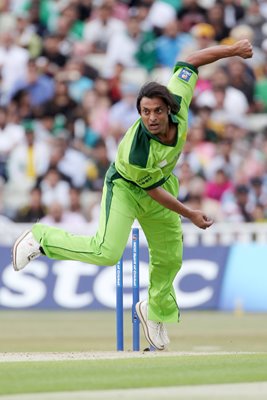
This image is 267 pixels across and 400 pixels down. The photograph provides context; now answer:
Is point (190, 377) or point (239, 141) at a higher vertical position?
point (239, 141)

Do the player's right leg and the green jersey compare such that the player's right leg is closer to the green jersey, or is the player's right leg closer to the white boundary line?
the green jersey

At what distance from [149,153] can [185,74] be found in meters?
0.72

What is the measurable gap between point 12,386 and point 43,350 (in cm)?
385

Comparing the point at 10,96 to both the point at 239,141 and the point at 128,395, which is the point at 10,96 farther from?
the point at 128,395

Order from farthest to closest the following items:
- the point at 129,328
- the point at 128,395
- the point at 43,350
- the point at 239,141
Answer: the point at 239,141, the point at 129,328, the point at 43,350, the point at 128,395

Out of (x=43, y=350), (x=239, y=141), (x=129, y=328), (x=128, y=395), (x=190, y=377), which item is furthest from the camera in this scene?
(x=239, y=141)

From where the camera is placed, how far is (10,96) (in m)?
18.3

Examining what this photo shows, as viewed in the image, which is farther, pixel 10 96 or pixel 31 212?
pixel 10 96

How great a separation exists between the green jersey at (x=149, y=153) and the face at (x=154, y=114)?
0.06m

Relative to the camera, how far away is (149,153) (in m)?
9.25

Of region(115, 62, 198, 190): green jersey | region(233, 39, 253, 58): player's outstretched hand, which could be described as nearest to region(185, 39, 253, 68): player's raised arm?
region(233, 39, 253, 58): player's outstretched hand

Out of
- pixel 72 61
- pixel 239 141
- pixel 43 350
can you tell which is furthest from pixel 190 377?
pixel 72 61

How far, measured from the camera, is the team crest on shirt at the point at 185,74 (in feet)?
31.4

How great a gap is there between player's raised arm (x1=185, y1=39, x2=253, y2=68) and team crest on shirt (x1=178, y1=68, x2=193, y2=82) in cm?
8
